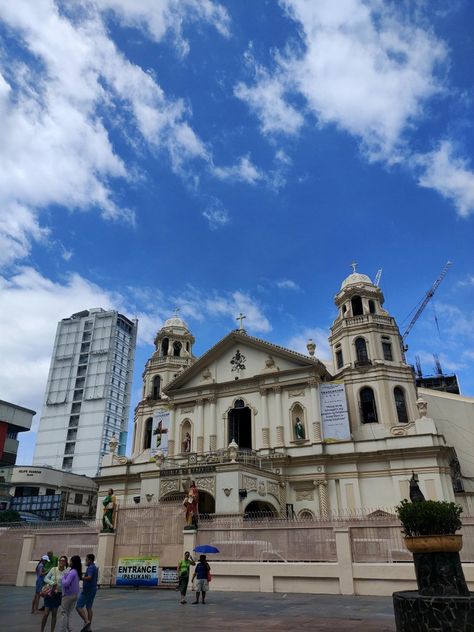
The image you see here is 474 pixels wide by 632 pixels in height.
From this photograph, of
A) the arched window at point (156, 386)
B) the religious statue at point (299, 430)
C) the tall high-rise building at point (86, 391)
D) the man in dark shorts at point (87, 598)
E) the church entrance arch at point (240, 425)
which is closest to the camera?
the man in dark shorts at point (87, 598)

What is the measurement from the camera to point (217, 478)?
24766 mm

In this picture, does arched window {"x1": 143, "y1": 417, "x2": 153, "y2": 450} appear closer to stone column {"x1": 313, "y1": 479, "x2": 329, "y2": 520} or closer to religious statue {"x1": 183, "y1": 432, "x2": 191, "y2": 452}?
religious statue {"x1": 183, "y1": 432, "x2": 191, "y2": 452}

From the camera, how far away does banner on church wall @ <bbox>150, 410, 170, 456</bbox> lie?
35.9 metres

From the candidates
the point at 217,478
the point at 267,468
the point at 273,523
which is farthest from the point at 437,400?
the point at 273,523

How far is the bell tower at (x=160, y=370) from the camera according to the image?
39656 mm

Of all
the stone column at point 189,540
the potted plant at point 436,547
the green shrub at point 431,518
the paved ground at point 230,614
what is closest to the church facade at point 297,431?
the stone column at point 189,540

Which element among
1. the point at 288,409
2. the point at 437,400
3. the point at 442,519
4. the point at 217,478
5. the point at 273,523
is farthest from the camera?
the point at 437,400

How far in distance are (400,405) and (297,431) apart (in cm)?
732

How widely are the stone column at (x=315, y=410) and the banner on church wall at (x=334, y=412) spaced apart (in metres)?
0.41

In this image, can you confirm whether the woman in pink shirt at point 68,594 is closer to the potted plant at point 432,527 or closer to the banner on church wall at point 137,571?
the potted plant at point 432,527

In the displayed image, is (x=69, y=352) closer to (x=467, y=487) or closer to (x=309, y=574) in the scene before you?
(x=467, y=487)

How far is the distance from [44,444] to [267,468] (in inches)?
2803

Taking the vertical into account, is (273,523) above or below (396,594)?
→ above

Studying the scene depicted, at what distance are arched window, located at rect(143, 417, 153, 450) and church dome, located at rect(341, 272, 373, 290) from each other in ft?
61.9
